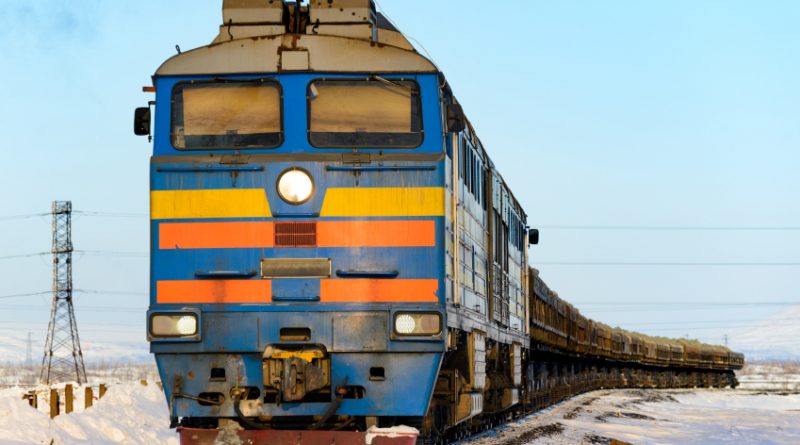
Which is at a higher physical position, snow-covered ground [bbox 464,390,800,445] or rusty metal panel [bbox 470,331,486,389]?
rusty metal panel [bbox 470,331,486,389]

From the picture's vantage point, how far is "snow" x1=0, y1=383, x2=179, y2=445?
18250 mm

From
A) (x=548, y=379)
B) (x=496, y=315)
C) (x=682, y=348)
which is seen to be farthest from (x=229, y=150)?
(x=682, y=348)

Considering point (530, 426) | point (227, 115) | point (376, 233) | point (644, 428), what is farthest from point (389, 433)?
point (644, 428)

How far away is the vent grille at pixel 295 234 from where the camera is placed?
1045 cm

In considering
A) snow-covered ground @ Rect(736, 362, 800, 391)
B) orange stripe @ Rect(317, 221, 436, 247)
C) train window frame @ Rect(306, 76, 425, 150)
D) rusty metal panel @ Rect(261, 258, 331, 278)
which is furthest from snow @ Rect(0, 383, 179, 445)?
snow-covered ground @ Rect(736, 362, 800, 391)

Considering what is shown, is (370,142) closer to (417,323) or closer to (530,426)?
(417,323)

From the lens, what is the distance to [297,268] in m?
10.4

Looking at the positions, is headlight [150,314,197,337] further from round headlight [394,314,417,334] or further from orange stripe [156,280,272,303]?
round headlight [394,314,417,334]

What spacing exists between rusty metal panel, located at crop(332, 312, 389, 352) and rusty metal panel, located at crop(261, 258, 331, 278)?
17.1 inches

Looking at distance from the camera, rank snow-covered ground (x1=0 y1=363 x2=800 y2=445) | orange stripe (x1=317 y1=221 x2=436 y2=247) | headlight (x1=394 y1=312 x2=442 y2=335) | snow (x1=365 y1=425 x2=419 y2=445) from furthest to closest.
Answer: snow-covered ground (x1=0 y1=363 x2=800 y2=445) < orange stripe (x1=317 y1=221 x2=436 y2=247) < headlight (x1=394 y1=312 x2=442 y2=335) < snow (x1=365 y1=425 x2=419 y2=445)

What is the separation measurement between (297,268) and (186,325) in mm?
1128

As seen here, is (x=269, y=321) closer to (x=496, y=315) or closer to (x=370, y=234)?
(x=370, y=234)

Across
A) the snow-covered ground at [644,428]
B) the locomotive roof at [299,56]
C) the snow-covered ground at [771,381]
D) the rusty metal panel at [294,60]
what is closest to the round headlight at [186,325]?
the locomotive roof at [299,56]

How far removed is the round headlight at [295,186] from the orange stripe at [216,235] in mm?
310
